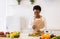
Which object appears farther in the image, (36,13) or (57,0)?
(57,0)

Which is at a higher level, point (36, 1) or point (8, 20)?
point (36, 1)

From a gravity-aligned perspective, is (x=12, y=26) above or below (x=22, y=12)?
below

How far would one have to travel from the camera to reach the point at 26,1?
3.88m

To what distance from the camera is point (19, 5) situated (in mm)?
3887

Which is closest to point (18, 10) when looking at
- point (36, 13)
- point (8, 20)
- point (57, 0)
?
point (8, 20)

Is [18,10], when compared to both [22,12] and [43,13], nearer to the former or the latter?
[22,12]

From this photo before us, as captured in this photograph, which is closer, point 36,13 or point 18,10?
point 36,13

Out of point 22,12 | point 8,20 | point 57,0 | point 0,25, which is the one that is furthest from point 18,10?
point 57,0

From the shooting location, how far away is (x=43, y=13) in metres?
3.83

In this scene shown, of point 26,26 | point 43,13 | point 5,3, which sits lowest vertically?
point 26,26

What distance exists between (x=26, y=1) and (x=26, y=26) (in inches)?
24.5

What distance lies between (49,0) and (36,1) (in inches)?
12.6

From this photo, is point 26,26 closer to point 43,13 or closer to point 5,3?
point 43,13

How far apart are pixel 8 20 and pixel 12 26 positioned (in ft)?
0.58
